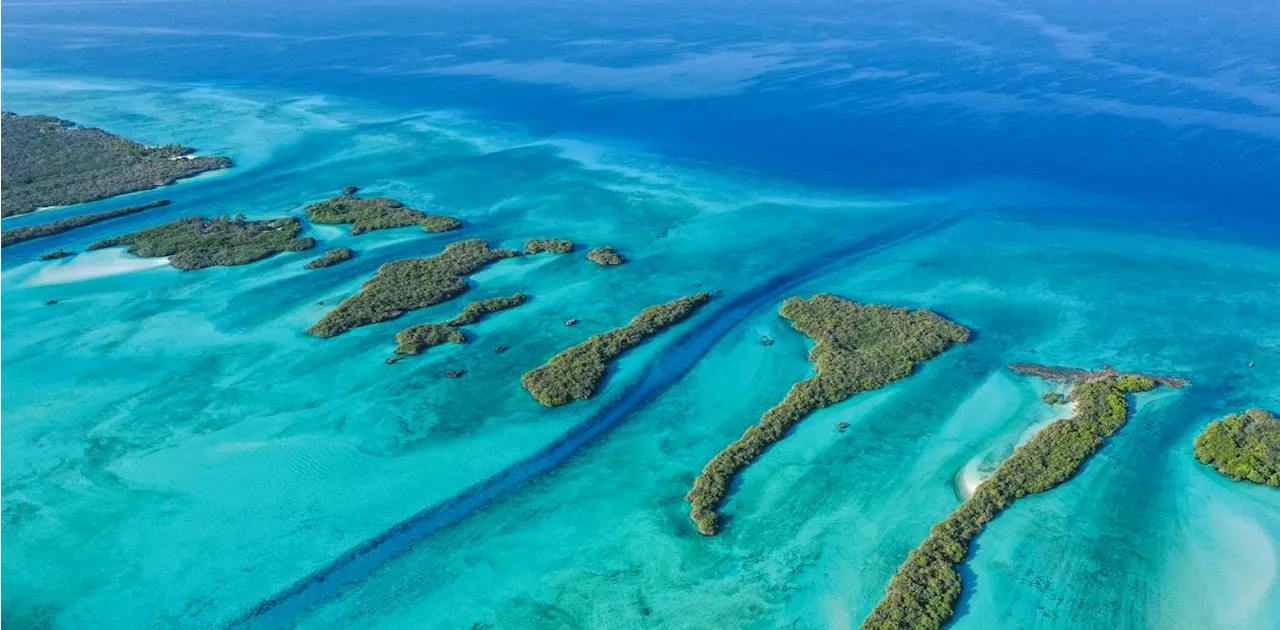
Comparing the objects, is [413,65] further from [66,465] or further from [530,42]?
[66,465]

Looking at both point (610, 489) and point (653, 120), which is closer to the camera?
point (610, 489)

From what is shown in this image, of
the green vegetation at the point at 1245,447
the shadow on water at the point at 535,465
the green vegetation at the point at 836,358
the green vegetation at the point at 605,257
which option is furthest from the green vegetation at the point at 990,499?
the green vegetation at the point at 605,257

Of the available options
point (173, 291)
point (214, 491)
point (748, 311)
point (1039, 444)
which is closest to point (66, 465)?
point (214, 491)

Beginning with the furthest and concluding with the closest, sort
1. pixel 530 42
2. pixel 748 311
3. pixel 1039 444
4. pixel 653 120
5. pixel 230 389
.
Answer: pixel 530 42 → pixel 653 120 → pixel 748 311 → pixel 230 389 → pixel 1039 444

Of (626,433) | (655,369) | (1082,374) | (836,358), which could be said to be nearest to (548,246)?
(655,369)

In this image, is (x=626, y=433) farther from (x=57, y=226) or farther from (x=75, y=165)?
(x=75, y=165)

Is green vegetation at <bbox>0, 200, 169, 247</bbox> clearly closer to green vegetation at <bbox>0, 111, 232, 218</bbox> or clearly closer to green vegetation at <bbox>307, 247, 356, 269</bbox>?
green vegetation at <bbox>0, 111, 232, 218</bbox>
